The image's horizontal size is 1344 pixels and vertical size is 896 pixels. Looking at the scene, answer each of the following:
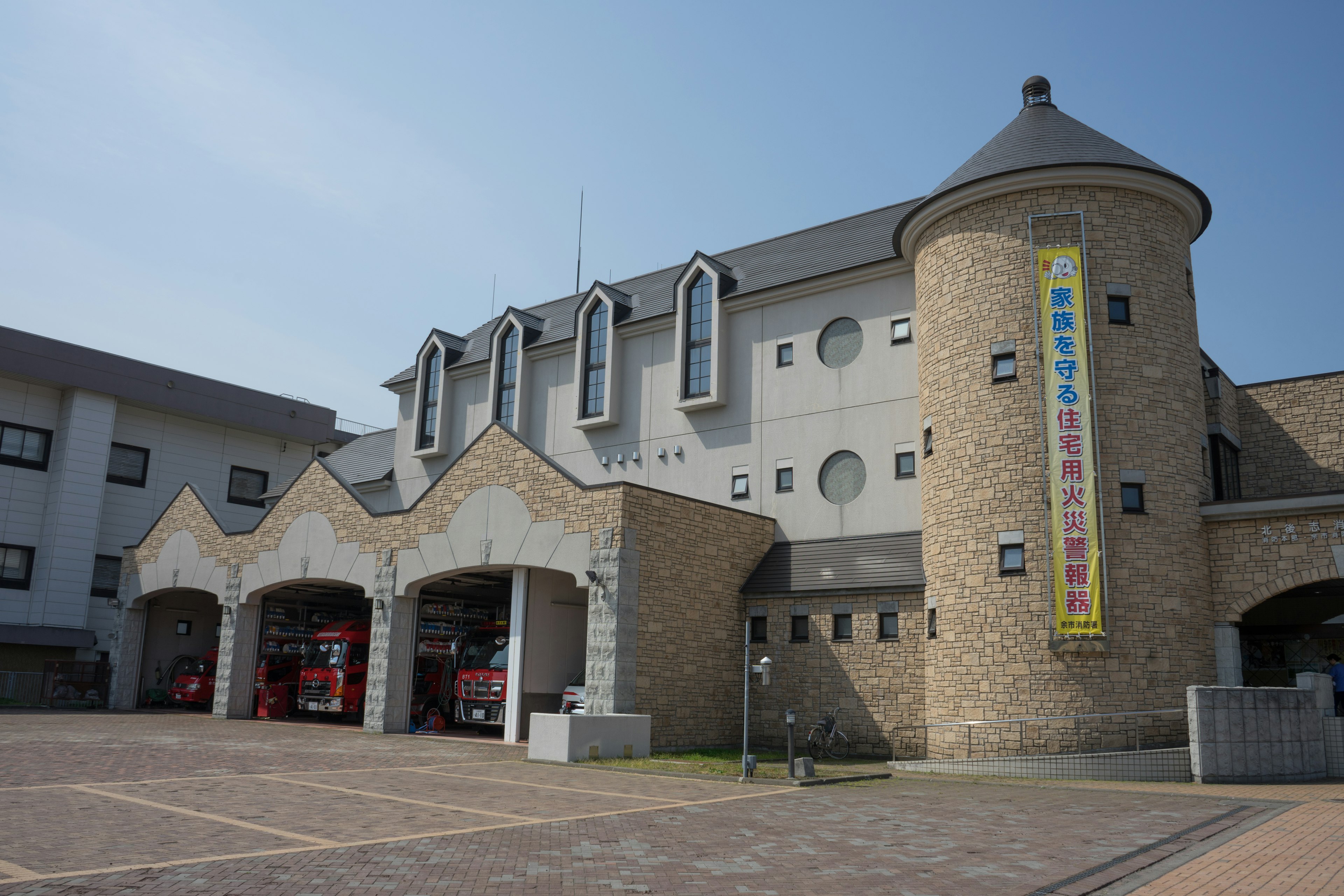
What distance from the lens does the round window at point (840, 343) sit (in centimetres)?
2322

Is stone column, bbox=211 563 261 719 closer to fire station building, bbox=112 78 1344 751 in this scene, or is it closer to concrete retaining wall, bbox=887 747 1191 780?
fire station building, bbox=112 78 1344 751

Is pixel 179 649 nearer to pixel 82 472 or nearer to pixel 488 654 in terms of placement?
pixel 82 472

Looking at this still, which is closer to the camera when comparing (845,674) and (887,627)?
(887,627)

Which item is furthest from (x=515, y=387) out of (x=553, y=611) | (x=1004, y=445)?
(x=1004, y=445)

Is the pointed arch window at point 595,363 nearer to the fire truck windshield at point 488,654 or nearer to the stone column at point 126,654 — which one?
the fire truck windshield at point 488,654

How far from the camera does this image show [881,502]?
22000 millimetres

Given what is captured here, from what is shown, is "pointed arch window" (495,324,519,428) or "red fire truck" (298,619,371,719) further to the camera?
"pointed arch window" (495,324,519,428)

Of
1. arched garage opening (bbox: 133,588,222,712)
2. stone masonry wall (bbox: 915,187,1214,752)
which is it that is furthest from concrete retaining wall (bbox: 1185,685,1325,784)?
arched garage opening (bbox: 133,588,222,712)

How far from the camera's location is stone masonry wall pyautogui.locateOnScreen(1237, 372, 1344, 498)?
69.8ft

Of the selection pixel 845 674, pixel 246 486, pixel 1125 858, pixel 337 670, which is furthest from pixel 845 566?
pixel 246 486

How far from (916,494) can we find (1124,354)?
5.23 meters

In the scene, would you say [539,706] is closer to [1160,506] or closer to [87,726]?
[87,726]

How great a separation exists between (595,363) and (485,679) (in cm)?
961

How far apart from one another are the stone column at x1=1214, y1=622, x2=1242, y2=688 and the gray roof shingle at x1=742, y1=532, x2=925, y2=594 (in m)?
5.24
